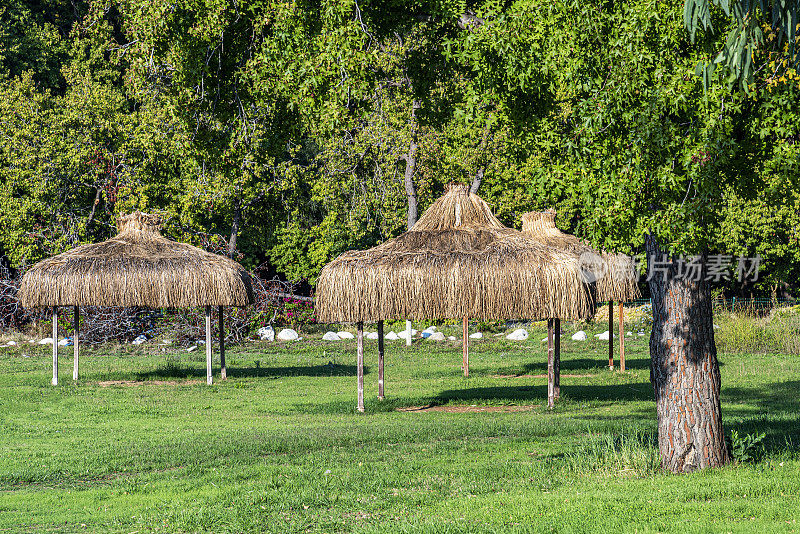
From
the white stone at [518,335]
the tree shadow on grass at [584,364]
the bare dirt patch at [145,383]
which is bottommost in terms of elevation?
the tree shadow on grass at [584,364]

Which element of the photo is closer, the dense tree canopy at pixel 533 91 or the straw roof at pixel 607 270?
the dense tree canopy at pixel 533 91

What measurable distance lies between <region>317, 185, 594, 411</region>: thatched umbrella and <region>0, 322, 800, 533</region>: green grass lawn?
5.52 ft

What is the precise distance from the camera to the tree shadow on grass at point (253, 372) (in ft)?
66.8

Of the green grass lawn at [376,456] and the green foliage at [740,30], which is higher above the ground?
the green foliage at [740,30]

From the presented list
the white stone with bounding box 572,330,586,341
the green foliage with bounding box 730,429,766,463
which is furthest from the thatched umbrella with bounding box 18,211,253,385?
the white stone with bounding box 572,330,586,341

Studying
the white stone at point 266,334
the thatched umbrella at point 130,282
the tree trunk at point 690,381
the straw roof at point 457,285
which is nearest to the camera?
the tree trunk at point 690,381

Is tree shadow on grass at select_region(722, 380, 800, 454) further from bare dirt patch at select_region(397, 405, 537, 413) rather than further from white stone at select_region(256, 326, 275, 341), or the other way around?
white stone at select_region(256, 326, 275, 341)

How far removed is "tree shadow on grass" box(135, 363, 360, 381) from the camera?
2038 cm

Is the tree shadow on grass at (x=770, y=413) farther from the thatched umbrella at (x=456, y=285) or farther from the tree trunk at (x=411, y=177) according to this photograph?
the tree trunk at (x=411, y=177)

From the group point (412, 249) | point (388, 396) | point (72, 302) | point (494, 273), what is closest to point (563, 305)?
point (494, 273)

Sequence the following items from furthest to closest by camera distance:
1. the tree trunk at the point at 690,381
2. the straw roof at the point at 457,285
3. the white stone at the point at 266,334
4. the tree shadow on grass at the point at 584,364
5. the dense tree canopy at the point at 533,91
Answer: the white stone at the point at 266,334 → the tree shadow on grass at the point at 584,364 → the straw roof at the point at 457,285 → the tree trunk at the point at 690,381 → the dense tree canopy at the point at 533,91

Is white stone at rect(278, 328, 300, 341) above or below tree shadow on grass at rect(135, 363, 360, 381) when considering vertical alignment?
above

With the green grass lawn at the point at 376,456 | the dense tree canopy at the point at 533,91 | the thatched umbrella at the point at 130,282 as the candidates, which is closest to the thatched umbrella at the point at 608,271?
the green grass lawn at the point at 376,456

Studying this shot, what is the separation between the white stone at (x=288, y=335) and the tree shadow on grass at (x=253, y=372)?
24.8 ft
